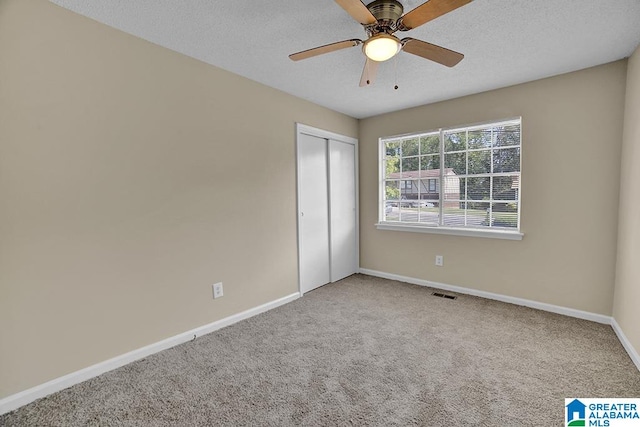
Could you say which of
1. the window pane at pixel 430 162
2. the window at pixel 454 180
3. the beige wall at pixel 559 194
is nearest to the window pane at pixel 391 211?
the window at pixel 454 180

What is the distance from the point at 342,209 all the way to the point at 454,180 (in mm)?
1508

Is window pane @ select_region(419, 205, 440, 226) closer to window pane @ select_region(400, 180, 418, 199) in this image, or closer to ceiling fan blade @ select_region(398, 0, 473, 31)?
window pane @ select_region(400, 180, 418, 199)

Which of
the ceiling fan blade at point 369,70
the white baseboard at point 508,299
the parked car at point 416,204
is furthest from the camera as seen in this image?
the parked car at point 416,204

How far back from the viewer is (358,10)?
1.48m

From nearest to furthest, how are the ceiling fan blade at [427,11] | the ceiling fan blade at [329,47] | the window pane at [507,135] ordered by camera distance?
the ceiling fan blade at [427,11] → the ceiling fan blade at [329,47] → the window pane at [507,135]

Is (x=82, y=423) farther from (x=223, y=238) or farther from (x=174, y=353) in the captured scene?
(x=223, y=238)

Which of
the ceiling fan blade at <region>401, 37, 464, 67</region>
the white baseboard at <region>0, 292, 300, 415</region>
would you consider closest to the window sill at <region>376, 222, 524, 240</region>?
the ceiling fan blade at <region>401, 37, 464, 67</region>

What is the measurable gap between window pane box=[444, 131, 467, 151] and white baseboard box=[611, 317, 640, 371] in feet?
7.14

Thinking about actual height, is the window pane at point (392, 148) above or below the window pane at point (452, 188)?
above

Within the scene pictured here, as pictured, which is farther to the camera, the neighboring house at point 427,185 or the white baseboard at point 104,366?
the neighboring house at point 427,185

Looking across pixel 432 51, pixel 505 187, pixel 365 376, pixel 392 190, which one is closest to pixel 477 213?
pixel 505 187

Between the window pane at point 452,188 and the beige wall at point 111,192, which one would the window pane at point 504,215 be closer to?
the window pane at point 452,188

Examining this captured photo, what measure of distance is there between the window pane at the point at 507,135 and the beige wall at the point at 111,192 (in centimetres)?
261

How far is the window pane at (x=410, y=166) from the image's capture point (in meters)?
3.86
